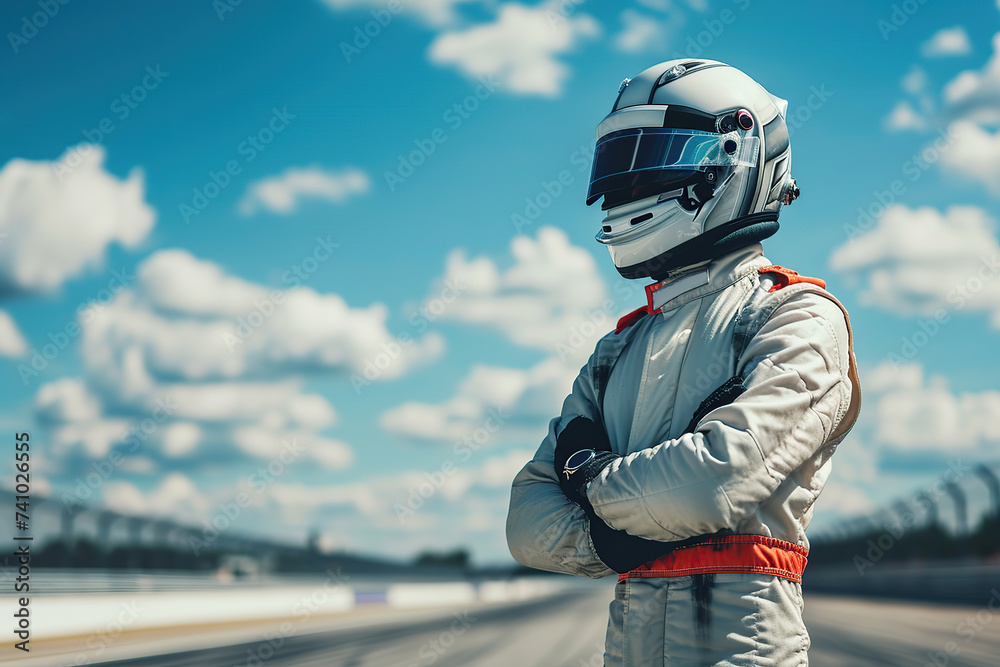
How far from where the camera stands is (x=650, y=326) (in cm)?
223

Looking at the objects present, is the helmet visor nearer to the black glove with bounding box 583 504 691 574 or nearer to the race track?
the black glove with bounding box 583 504 691 574

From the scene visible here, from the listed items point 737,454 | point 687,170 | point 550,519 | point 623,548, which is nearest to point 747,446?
point 737,454

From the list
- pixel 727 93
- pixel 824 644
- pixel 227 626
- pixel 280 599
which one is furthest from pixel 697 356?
pixel 280 599

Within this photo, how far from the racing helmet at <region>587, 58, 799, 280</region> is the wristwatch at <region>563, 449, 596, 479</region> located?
1.68ft

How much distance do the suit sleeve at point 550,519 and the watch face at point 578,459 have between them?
0.10 meters

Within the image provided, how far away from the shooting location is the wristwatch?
1940 mm

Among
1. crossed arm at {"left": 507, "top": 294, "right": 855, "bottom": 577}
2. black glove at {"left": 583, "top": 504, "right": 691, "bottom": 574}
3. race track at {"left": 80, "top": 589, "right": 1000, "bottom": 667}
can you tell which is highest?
crossed arm at {"left": 507, "top": 294, "right": 855, "bottom": 577}

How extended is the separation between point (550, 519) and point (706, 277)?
683mm

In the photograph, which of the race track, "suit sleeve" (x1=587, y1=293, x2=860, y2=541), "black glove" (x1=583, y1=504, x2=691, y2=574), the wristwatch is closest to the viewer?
"suit sleeve" (x1=587, y1=293, x2=860, y2=541)

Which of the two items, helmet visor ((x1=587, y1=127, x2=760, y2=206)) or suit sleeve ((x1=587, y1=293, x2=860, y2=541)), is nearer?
suit sleeve ((x1=587, y1=293, x2=860, y2=541))

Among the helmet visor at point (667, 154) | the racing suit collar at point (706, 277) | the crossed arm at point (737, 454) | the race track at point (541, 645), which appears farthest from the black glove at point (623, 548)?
the race track at point (541, 645)

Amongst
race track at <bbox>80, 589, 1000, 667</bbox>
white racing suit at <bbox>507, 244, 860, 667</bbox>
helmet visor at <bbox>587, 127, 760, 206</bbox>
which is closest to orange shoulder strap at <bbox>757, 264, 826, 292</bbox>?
white racing suit at <bbox>507, 244, 860, 667</bbox>

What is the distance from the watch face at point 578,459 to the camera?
195 cm

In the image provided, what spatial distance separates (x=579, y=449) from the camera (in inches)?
79.0
